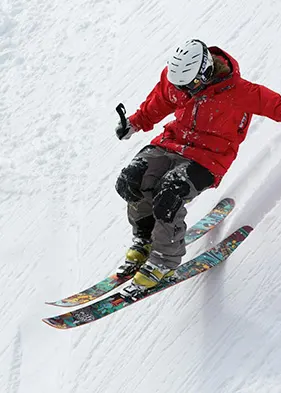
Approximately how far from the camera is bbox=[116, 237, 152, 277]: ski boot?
5.31m

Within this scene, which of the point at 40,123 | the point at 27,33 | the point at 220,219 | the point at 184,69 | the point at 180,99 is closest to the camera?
the point at 184,69

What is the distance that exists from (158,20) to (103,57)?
0.83 m

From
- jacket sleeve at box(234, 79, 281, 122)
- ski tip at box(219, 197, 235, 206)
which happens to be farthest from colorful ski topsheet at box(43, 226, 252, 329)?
jacket sleeve at box(234, 79, 281, 122)

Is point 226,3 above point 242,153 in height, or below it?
above

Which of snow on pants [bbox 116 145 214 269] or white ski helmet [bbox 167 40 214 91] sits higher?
white ski helmet [bbox 167 40 214 91]

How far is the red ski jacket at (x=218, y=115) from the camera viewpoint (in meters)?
4.93

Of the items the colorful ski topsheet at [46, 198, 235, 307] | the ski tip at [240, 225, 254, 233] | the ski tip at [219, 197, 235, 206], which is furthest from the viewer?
the ski tip at [219, 197, 235, 206]

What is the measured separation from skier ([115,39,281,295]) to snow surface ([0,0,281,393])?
0.51 meters

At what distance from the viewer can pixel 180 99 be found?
17.0ft

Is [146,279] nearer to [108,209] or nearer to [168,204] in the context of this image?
[168,204]

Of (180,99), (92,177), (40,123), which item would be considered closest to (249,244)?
(180,99)

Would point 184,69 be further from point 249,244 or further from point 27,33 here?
point 27,33

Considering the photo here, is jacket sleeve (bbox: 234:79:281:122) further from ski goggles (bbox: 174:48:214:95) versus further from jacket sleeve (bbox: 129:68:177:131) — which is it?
jacket sleeve (bbox: 129:68:177:131)

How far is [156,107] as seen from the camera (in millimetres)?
5438
